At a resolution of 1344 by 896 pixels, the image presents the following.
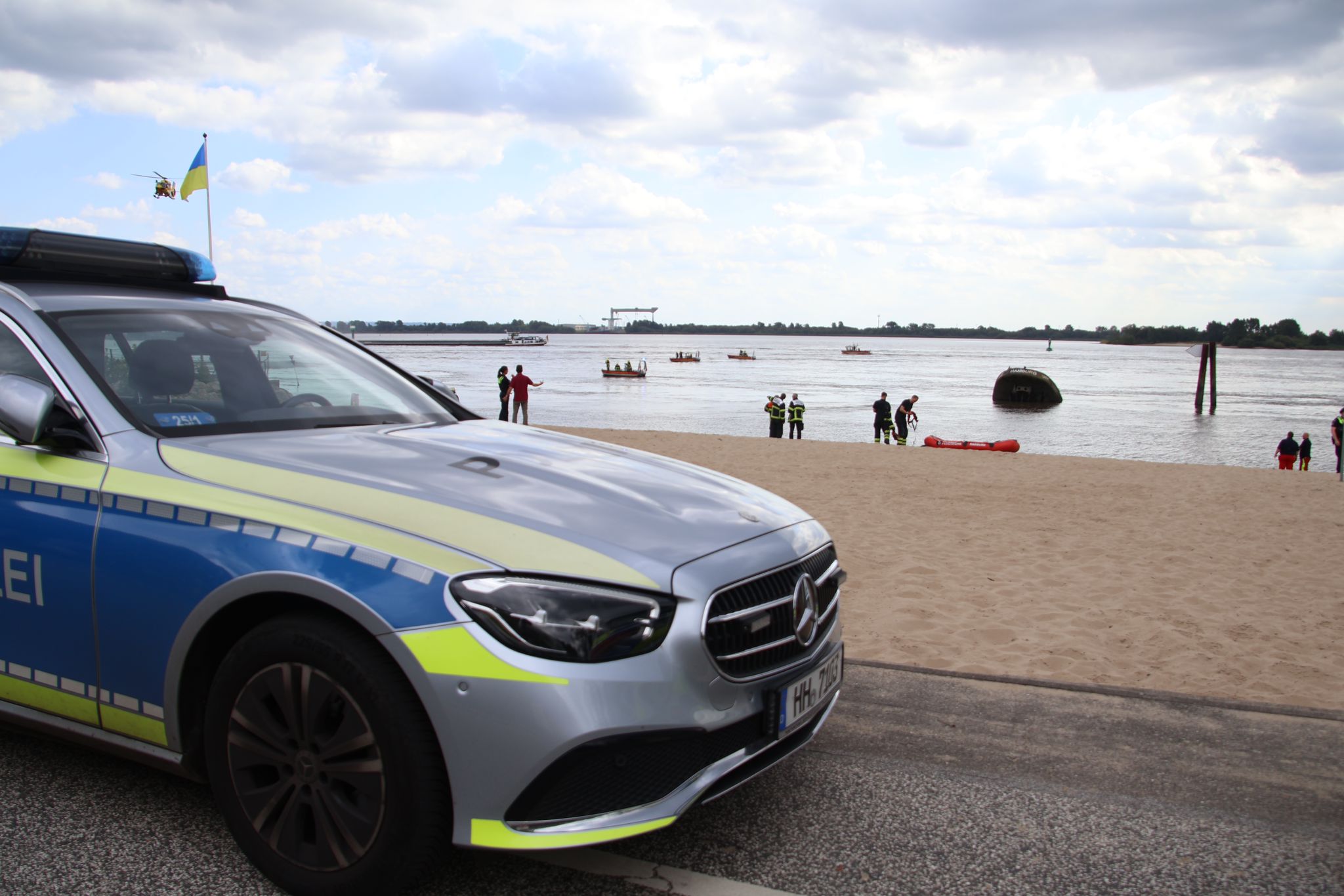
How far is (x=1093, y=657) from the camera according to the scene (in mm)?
5965

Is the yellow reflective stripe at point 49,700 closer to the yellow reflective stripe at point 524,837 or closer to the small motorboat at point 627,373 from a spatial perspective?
the yellow reflective stripe at point 524,837

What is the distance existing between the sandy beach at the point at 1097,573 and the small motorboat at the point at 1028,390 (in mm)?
54181

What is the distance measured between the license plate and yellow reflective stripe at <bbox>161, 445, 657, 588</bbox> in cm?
60

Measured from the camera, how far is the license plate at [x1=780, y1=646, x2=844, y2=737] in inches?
105

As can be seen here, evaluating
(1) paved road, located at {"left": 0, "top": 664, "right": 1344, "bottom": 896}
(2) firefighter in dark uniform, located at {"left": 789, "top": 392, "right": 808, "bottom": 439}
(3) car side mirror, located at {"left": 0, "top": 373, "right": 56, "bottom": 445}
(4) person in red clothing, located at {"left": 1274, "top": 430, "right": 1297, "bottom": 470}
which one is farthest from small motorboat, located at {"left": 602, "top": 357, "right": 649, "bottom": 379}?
(3) car side mirror, located at {"left": 0, "top": 373, "right": 56, "bottom": 445}

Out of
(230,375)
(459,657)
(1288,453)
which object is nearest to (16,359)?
(230,375)

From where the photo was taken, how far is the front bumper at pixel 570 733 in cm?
222

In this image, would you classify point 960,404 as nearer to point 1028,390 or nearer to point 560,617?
point 1028,390

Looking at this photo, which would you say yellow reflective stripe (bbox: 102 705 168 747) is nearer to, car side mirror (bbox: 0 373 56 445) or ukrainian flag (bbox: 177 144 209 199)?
car side mirror (bbox: 0 373 56 445)

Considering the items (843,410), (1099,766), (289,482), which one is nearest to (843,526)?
(1099,766)

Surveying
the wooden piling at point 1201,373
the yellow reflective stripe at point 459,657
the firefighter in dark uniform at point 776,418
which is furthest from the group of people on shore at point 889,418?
the wooden piling at point 1201,373

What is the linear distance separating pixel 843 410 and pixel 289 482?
5981 cm

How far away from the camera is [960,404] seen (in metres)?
70.4

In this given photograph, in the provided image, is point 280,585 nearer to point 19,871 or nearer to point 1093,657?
point 19,871
